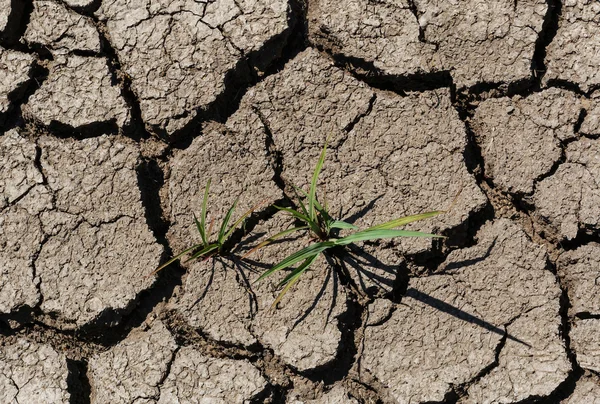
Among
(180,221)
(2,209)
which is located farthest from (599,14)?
(2,209)

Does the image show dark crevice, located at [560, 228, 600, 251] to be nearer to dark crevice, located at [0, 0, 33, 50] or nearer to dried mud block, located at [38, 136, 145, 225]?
dried mud block, located at [38, 136, 145, 225]

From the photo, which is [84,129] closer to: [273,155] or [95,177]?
[95,177]

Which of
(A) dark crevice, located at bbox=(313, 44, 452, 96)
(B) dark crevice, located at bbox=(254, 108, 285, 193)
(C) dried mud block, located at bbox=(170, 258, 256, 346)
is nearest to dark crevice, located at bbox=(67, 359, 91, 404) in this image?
(C) dried mud block, located at bbox=(170, 258, 256, 346)

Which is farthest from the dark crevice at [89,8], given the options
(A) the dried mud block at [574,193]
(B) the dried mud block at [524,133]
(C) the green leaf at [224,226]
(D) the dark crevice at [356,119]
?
(A) the dried mud block at [574,193]

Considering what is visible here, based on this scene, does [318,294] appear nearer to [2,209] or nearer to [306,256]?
[306,256]

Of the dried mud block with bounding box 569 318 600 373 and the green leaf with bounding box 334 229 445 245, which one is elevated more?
the green leaf with bounding box 334 229 445 245

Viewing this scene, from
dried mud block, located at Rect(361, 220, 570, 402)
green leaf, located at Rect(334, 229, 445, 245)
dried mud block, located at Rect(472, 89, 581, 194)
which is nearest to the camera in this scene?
green leaf, located at Rect(334, 229, 445, 245)

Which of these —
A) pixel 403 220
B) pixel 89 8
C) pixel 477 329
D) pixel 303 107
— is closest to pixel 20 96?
pixel 89 8
